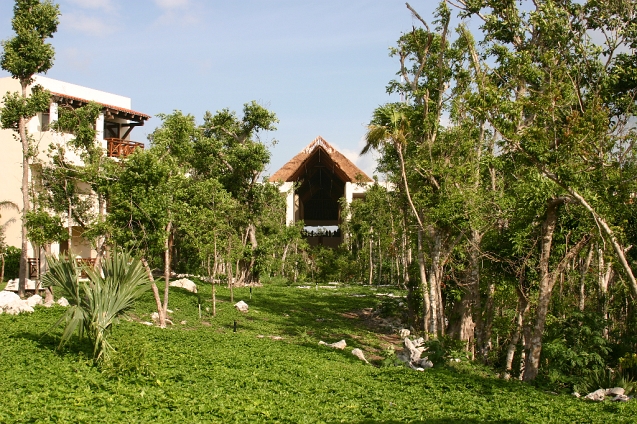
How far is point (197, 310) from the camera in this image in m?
21.2

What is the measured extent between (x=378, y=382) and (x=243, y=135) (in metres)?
21.3

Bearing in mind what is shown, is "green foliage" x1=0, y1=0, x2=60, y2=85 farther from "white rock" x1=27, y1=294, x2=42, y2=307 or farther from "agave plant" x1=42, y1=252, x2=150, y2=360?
"agave plant" x1=42, y1=252, x2=150, y2=360

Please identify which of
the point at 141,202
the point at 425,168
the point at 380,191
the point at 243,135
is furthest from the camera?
the point at 380,191

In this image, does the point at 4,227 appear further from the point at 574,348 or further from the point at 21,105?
the point at 574,348

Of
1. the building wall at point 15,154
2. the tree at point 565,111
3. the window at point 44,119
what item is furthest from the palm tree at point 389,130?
the window at point 44,119

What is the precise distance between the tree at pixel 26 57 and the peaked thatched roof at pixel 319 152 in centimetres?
3049

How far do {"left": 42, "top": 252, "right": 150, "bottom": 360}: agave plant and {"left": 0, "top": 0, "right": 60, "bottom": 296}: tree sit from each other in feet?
27.1

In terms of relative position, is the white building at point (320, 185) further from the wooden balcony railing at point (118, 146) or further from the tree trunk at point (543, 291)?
the tree trunk at point (543, 291)

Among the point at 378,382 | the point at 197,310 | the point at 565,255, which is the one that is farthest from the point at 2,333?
the point at 565,255

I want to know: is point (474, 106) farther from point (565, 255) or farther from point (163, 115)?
point (163, 115)

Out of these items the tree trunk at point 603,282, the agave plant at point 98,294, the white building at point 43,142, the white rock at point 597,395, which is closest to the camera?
the agave plant at point 98,294

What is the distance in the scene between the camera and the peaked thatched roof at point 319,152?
49312mm

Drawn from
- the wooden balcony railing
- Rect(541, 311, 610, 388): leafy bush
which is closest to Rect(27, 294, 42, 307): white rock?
the wooden balcony railing

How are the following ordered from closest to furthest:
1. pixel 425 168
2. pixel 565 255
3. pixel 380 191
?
pixel 565 255 → pixel 425 168 → pixel 380 191
